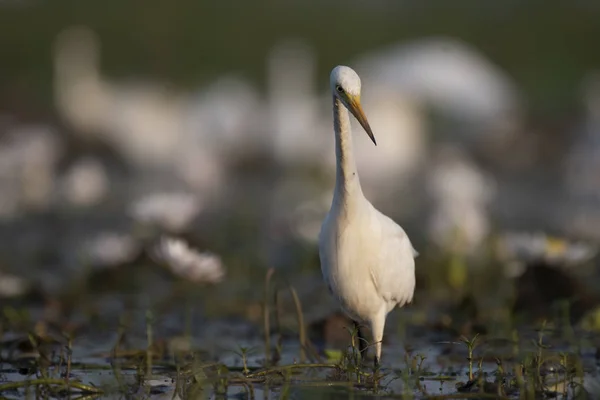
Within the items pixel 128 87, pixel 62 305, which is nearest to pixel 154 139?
pixel 128 87

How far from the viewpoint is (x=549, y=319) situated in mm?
6676

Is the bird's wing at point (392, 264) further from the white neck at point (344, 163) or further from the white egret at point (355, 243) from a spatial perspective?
the white neck at point (344, 163)

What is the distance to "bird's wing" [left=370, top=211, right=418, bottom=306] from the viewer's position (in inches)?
203

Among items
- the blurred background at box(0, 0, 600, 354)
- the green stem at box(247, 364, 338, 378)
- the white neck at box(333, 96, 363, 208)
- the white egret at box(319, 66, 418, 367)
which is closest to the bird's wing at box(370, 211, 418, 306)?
the white egret at box(319, 66, 418, 367)

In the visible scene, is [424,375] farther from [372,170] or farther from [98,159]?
[98,159]

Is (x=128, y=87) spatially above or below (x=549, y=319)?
above

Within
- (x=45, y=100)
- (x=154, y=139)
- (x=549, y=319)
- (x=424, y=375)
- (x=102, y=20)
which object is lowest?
(x=424, y=375)

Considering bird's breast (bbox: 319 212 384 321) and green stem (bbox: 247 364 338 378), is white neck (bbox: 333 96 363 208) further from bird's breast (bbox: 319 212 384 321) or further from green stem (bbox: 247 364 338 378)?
green stem (bbox: 247 364 338 378)

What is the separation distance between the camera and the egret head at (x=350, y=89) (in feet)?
16.2

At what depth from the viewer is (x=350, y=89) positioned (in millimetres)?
4934

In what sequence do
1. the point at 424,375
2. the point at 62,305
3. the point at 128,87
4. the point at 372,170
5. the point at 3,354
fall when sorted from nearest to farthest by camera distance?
the point at 424,375, the point at 3,354, the point at 62,305, the point at 372,170, the point at 128,87

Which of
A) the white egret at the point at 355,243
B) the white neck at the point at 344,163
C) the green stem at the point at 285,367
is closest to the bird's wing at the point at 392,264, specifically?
the white egret at the point at 355,243

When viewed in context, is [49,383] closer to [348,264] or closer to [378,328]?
[348,264]

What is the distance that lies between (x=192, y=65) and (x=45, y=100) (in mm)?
5199
